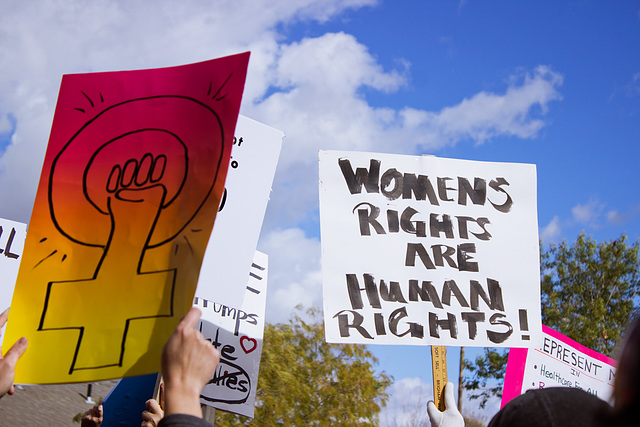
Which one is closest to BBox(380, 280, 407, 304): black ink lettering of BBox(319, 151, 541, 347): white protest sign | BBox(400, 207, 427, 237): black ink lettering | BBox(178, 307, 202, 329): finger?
BBox(319, 151, 541, 347): white protest sign

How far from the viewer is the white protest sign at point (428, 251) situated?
3982 millimetres

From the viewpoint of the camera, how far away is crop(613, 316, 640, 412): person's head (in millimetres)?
877

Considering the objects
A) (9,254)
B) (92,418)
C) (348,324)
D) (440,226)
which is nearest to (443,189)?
(440,226)

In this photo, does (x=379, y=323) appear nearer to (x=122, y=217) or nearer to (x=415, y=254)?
(x=415, y=254)

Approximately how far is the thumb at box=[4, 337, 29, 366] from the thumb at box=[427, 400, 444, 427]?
2334 millimetres

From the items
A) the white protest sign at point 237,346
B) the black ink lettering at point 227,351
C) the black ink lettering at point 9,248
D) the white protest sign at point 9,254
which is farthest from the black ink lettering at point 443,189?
the black ink lettering at point 9,248

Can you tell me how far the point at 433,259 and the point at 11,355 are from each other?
9.29 feet

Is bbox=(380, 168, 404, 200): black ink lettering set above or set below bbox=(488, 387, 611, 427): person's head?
above

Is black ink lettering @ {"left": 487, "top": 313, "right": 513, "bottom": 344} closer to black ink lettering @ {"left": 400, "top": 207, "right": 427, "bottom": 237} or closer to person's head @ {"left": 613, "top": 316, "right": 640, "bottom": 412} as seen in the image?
black ink lettering @ {"left": 400, "top": 207, "right": 427, "bottom": 237}

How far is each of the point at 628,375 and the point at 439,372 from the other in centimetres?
312

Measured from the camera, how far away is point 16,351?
6.53ft

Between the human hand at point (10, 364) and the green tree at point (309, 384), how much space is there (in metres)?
12.5

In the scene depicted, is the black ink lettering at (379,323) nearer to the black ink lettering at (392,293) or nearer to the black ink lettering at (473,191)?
the black ink lettering at (392,293)

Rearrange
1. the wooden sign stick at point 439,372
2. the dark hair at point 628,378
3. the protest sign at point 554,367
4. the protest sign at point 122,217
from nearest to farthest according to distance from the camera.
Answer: the dark hair at point 628,378 → the protest sign at point 122,217 → the wooden sign stick at point 439,372 → the protest sign at point 554,367
